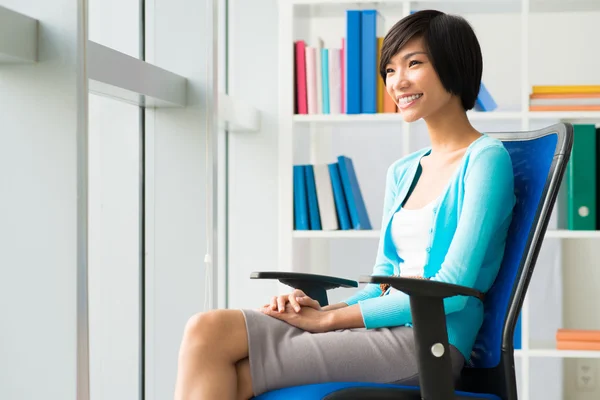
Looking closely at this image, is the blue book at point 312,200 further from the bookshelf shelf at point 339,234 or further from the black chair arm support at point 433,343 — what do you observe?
the black chair arm support at point 433,343

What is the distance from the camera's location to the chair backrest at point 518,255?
5.11ft

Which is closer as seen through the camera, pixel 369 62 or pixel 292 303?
pixel 292 303

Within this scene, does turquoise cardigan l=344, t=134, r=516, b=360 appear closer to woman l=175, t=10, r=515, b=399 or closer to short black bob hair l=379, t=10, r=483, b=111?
woman l=175, t=10, r=515, b=399

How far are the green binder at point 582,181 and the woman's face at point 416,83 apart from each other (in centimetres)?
136

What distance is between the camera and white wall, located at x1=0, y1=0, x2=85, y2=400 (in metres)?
1.56

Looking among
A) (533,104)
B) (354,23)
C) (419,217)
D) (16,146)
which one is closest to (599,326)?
(533,104)

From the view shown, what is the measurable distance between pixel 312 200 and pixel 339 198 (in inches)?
4.3

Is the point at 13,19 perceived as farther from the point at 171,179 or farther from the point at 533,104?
the point at 533,104

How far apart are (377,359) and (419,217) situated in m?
0.37

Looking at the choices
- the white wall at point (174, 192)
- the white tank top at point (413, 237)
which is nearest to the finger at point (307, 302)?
the white tank top at point (413, 237)

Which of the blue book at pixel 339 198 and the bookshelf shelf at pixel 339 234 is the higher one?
the blue book at pixel 339 198

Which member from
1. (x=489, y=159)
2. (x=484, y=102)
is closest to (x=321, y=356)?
(x=489, y=159)

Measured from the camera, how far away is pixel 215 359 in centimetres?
147

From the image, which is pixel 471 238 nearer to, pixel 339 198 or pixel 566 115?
pixel 339 198
